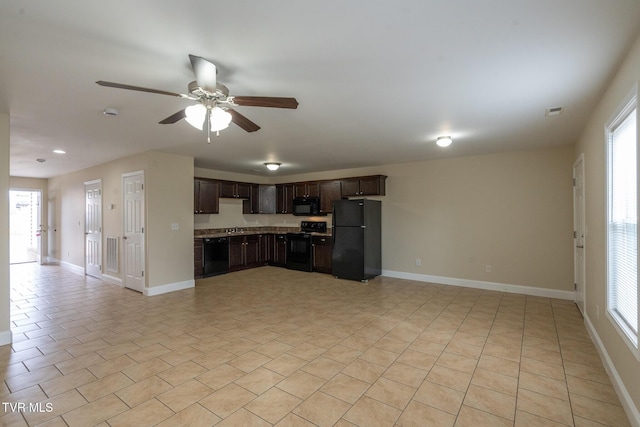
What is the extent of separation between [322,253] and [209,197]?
112 inches

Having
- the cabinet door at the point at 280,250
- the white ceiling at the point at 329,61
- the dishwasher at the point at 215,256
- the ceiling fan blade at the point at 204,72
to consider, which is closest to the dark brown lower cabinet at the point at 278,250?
the cabinet door at the point at 280,250

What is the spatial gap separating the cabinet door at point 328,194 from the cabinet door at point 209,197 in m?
2.42

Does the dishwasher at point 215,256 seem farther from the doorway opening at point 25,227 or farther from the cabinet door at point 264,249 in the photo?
the doorway opening at point 25,227

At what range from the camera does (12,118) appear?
327 centimetres

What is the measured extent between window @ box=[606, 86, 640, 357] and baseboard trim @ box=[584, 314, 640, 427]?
37cm

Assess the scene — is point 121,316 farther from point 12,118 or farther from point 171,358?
point 12,118

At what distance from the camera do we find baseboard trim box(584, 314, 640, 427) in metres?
1.93

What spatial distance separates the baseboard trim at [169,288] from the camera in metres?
5.08

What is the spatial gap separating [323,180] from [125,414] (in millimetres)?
5675

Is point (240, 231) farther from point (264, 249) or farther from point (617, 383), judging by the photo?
point (617, 383)

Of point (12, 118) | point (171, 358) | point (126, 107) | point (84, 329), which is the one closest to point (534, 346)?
point (171, 358)

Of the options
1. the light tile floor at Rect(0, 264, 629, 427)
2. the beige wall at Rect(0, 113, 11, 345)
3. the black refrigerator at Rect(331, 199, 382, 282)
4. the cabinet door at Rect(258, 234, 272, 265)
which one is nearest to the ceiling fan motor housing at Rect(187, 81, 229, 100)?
the light tile floor at Rect(0, 264, 629, 427)

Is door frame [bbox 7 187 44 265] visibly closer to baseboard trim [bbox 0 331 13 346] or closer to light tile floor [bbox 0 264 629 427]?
A: light tile floor [bbox 0 264 629 427]

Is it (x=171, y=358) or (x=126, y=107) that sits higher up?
(x=126, y=107)
